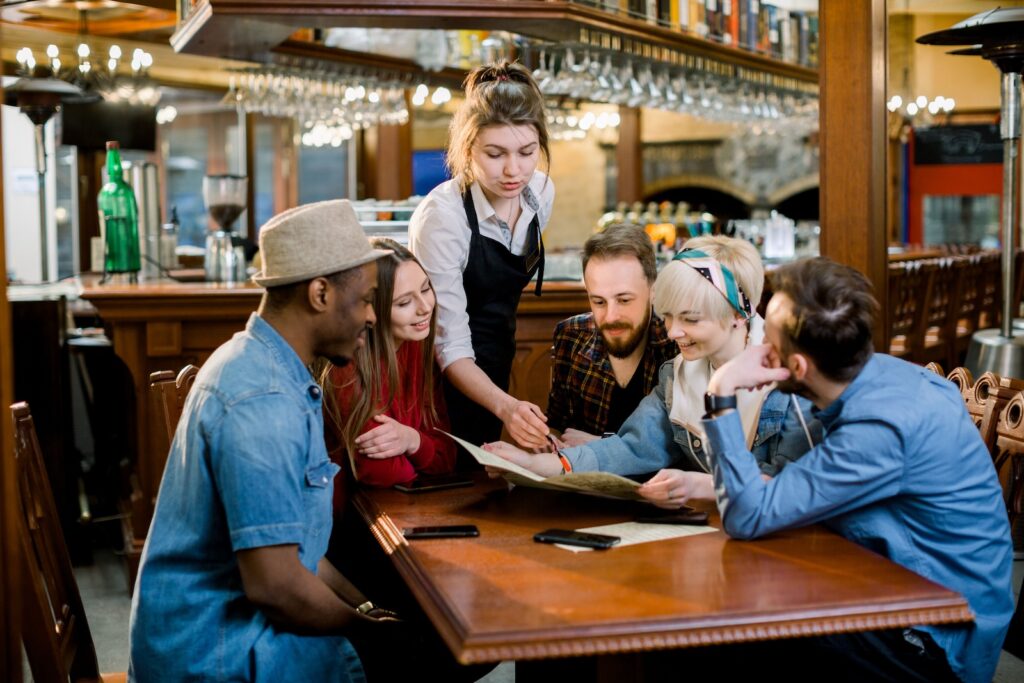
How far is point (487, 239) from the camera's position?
297 centimetres

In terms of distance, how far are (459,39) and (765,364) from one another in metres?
5.65

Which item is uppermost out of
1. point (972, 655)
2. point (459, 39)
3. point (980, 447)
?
point (459, 39)

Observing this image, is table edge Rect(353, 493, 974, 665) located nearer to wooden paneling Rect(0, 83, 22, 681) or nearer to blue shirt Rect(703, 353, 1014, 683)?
blue shirt Rect(703, 353, 1014, 683)

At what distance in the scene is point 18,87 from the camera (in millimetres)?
→ 5484

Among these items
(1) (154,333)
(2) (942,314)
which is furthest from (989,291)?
(1) (154,333)

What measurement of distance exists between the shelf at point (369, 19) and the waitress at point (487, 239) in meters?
1.01

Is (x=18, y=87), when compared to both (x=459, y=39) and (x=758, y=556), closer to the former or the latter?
(x=459, y=39)

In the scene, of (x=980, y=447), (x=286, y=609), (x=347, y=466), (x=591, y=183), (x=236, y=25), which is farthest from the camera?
(x=591, y=183)

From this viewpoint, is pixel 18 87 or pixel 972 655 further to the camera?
pixel 18 87

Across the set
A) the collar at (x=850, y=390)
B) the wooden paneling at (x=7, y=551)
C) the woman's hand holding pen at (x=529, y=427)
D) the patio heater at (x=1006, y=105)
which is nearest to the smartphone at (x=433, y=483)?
the woman's hand holding pen at (x=529, y=427)

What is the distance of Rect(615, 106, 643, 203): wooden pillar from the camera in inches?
445

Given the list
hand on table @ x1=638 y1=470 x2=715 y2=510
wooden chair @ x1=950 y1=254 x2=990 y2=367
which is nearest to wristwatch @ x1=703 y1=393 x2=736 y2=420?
hand on table @ x1=638 y1=470 x2=715 y2=510

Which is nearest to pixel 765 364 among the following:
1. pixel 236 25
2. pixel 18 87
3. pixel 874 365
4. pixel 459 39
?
pixel 874 365

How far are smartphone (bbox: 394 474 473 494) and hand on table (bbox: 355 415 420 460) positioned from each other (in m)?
0.07
